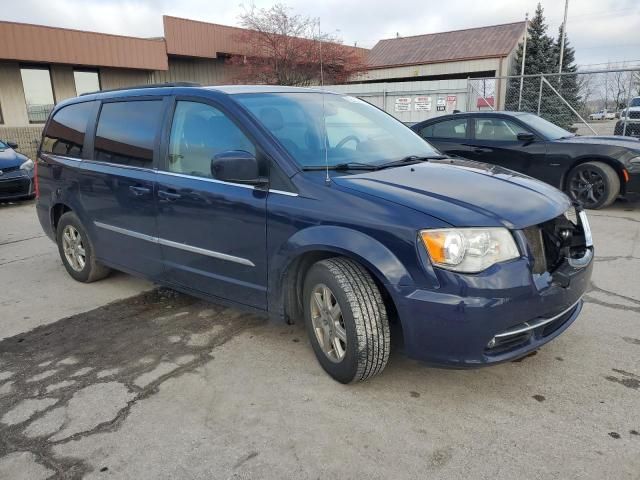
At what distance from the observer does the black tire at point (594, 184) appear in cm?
756

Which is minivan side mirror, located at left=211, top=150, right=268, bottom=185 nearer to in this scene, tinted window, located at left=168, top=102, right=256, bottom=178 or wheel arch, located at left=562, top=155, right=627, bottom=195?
tinted window, located at left=168, top=102, right=256, bottom=178

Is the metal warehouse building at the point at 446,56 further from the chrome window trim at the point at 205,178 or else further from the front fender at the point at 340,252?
the front fender at the point at 340,252

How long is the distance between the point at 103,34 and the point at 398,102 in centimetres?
1006

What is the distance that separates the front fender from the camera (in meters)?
2.59

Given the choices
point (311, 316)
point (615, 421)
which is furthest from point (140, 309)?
point (615, 421)

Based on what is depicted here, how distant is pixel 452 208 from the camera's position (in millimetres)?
2602

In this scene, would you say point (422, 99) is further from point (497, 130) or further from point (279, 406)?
point (279, 406)

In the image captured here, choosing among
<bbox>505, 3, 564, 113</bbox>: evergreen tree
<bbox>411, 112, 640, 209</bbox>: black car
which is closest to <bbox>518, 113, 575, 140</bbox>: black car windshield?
<bbox>411, 112, 640, 209</bbox>: black car

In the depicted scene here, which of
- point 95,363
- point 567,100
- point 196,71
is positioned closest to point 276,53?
point 196,71

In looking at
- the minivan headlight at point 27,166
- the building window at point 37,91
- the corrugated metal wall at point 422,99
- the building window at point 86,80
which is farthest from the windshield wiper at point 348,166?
the building window at point 86,80

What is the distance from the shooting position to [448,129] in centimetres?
884

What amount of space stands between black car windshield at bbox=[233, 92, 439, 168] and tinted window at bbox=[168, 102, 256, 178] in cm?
19

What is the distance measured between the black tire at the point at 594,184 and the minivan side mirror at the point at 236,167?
20.6 feet

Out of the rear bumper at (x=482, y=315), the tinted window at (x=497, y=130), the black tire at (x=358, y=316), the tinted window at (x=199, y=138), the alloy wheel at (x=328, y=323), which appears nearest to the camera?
the rear bumper at (x=482, y=315)
